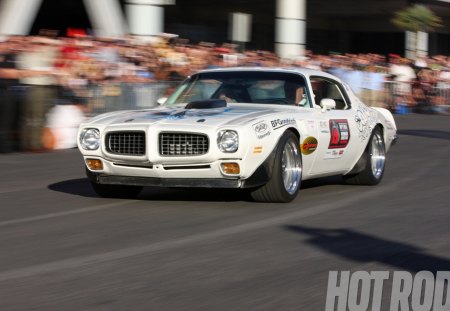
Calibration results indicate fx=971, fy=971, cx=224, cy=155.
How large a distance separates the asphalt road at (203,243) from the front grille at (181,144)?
0.52m

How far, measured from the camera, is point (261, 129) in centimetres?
880

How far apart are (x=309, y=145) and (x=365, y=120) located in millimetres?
1604

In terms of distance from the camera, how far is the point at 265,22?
47000 millimetres

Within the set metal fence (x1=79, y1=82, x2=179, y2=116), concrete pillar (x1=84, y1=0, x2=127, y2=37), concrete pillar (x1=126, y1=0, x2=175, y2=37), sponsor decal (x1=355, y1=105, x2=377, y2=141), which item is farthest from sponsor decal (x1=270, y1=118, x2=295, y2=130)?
concrete pillar (x1=126, y1=0, x2=175, y2=37)

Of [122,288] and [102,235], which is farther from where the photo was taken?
[102,235]

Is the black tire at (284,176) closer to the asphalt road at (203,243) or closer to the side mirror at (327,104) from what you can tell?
the asphalt road at (203,243)

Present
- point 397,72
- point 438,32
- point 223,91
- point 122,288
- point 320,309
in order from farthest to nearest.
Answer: point 438,32
point 397,72
point 223,91
point 122,288
point 320,309

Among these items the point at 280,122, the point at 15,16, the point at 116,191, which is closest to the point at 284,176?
the point at 280,122

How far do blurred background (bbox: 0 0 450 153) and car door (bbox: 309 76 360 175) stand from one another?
5.46 meters

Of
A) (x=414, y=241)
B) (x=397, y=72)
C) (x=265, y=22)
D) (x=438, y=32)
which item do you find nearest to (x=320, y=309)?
(x=414, y=241)

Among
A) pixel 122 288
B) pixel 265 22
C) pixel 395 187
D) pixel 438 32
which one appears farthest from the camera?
pixel 438 32

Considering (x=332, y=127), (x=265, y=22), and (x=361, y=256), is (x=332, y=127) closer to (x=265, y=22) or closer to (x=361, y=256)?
(x=361, y=256)

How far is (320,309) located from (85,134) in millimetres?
4578

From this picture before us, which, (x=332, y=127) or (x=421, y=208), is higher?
(x=332, y=127)
